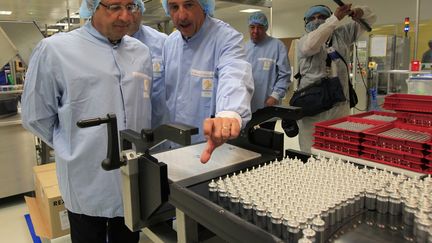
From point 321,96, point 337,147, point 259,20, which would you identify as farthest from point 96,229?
point 259,20

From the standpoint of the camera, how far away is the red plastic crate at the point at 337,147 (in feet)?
4.63

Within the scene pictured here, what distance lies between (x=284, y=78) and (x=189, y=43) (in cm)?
158

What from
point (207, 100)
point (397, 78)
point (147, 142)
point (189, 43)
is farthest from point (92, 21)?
point (397, 78)

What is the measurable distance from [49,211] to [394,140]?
188cm

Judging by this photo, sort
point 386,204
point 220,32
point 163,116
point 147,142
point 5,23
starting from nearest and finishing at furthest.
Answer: point 386,204, point 147,142, point 220,32, point 163,116, point 5,23

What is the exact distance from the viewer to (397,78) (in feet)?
16.2

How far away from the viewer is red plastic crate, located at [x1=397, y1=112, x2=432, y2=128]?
1403 millimetres

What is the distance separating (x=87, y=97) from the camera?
3.69 feet

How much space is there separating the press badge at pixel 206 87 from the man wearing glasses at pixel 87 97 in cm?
25

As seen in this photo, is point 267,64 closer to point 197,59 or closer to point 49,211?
point 197,59

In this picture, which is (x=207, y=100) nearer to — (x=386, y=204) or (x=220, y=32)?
(x=220, y=32)

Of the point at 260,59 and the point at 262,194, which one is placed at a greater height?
the point at 260,59

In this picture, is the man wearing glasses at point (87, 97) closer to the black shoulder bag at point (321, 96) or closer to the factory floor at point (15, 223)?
the factory floor at point (15, 223)

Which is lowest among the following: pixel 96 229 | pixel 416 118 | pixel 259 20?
pixel 96 229
